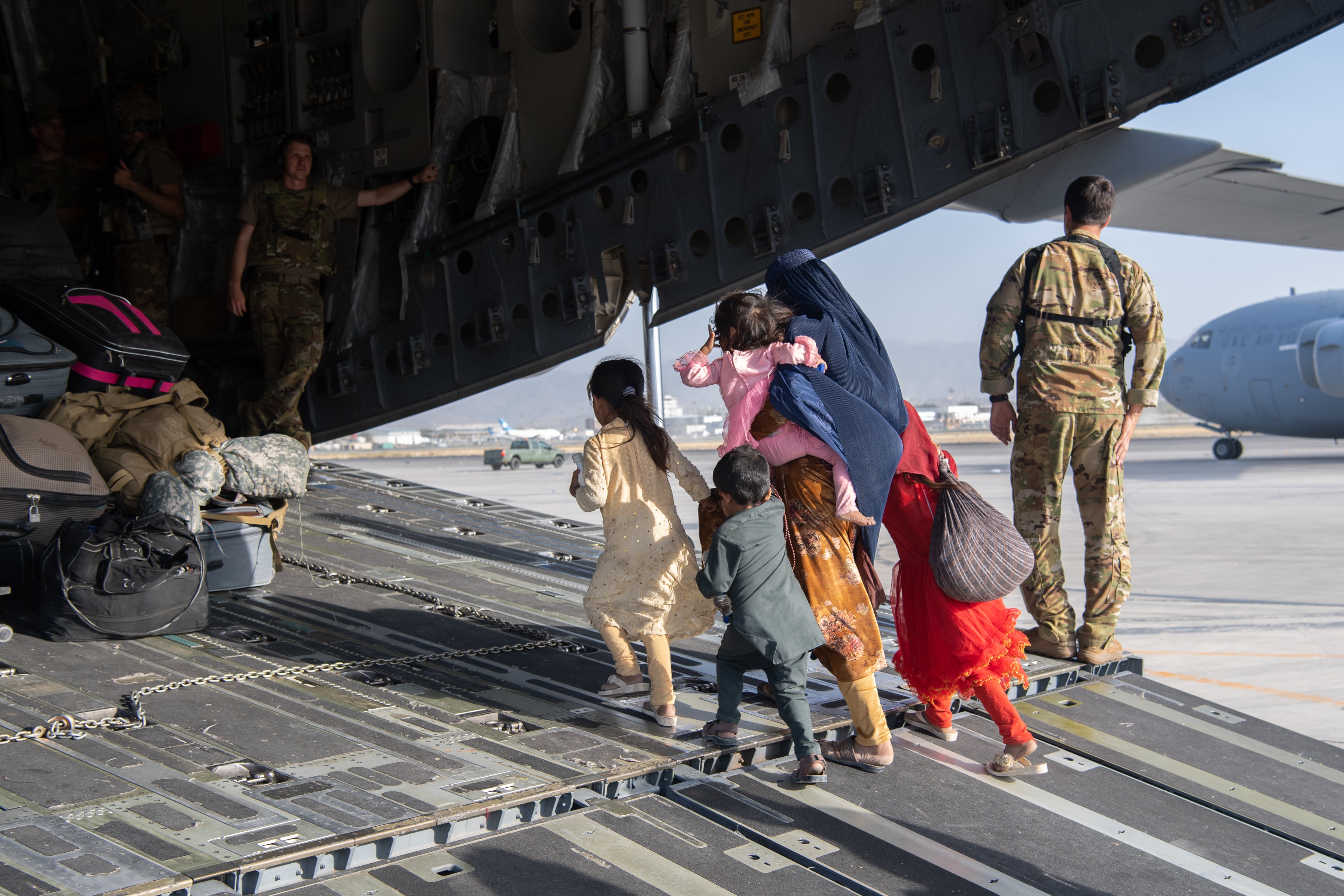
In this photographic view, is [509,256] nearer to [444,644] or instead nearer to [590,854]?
[444,644]

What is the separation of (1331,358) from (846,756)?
71.8ft

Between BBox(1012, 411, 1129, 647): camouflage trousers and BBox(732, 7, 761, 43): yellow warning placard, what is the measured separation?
3.05 m

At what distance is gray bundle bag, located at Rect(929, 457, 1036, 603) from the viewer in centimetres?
325

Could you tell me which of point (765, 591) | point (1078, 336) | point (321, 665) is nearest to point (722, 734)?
point (765, 591)

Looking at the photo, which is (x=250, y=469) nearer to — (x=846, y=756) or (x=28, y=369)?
Result: (x=28, y=369)

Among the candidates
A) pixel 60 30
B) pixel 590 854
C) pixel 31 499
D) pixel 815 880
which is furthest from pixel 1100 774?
pixel 60 30

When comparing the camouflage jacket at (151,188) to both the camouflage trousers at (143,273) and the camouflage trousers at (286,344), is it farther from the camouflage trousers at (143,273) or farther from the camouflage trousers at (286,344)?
the camouflage trousers at (286,344)

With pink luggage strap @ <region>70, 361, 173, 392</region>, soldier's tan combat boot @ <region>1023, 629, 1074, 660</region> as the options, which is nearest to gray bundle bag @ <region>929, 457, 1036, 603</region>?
soldier's tan combat boot @ <region>1023, 629, 1074, 660</region>

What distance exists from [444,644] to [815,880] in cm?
218

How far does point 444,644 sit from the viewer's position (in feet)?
14.5

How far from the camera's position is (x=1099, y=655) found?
4.34m

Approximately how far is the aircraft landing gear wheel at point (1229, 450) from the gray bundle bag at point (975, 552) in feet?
84.7

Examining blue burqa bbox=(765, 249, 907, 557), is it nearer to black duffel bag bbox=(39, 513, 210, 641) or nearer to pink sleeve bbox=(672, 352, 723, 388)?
pink sleeve bbox=(672, 352, 723, 388)

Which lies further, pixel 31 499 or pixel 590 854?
pixel 31 499
